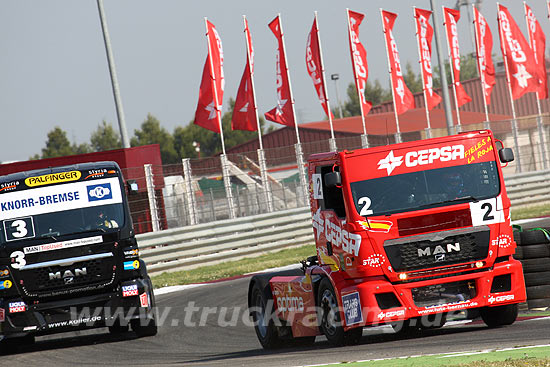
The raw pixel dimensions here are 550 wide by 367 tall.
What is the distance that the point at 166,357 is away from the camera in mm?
11445

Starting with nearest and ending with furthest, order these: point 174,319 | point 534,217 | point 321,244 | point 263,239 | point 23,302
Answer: point 321,244, point 23,302, point 174,319, point 263,239, point 534,217

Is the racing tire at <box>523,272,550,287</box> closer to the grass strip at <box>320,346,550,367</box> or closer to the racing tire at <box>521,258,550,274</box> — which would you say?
the racing tire at <box>521,258,550,274</box>

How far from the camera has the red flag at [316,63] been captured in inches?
1206

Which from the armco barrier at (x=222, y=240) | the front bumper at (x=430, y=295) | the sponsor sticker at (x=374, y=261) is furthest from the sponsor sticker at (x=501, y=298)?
the armco barrier at (x=222, y=240)

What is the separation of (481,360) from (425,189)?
2.56 metres

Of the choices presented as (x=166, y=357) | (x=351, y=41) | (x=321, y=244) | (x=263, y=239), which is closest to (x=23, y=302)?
(x=166, y=357)

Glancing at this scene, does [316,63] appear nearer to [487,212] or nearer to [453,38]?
[453,38]

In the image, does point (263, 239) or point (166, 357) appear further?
point (263, 239)

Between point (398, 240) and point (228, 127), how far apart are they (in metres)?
81.5

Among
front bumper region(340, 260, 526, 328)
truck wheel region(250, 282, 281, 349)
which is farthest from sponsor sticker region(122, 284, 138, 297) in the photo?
front bumper region(340, 260, 526, 328)

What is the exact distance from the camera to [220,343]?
1232 cm

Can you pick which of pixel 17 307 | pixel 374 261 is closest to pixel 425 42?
pixel 17 307

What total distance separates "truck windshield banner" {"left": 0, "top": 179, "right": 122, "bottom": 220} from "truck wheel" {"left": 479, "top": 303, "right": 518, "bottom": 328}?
18.7ft

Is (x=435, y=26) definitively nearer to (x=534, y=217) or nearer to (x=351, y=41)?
(x=351, y=41)
